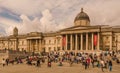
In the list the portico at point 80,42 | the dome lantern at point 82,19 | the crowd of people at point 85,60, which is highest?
the dome lantern at point 82,19

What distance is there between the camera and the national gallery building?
6850 cm

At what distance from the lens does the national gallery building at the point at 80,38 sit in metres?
68.5

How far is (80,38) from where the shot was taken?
73375mm

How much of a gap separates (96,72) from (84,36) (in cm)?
4388

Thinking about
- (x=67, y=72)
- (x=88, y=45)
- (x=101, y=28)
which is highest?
(x=101, y=28)

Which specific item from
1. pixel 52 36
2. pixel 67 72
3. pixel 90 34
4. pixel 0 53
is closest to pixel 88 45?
pixel 90 34

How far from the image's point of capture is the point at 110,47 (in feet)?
224

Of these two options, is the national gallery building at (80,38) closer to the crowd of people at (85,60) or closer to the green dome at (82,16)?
the green dome at (82,16)

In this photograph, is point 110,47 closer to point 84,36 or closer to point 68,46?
point 84,36

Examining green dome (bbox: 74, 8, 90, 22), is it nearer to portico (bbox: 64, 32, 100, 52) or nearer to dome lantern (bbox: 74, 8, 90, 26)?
dome lantern (bbox: 74, 8, 90, 26)

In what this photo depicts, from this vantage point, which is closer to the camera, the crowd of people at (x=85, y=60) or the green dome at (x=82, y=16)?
the crowd of people at (x=85, y=60)

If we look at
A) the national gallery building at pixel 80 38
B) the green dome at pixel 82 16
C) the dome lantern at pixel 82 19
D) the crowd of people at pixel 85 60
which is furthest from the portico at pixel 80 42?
the crowd of people at pixel 85 60

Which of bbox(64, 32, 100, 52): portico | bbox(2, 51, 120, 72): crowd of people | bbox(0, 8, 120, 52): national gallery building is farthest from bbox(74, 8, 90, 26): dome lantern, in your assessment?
bbox(2, 51, 120, 72): crowd of people

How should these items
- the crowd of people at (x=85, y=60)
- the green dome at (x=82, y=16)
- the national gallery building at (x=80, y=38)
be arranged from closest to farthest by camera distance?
the crowd of people at (x=85, y=60) → the national gallery building at (x=80, y=38) → the green dome at (x=82, y=16)
